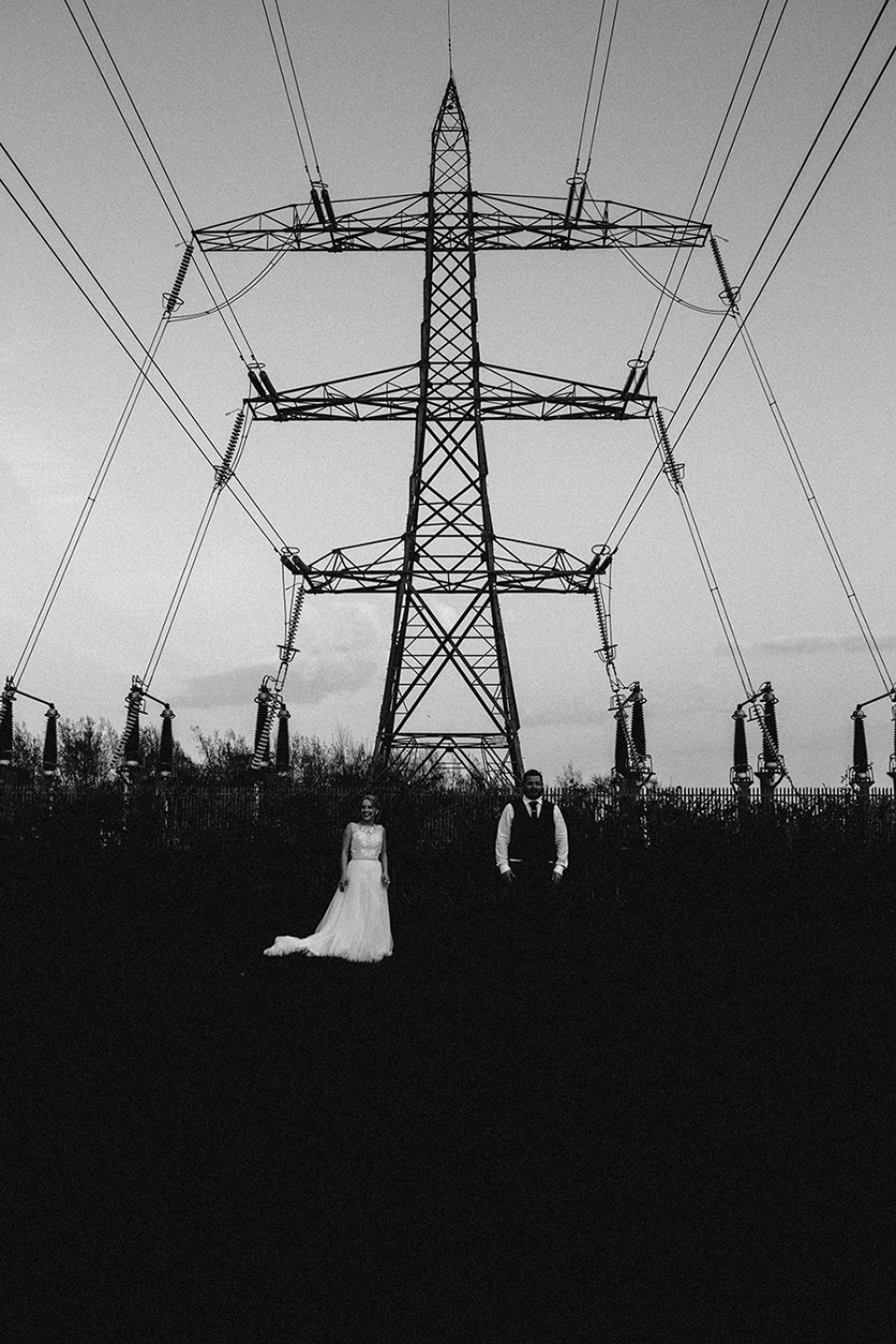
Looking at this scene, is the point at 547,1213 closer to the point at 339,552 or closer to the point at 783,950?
the point at 783,950

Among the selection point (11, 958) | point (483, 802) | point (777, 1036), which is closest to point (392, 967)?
point (11, 958)

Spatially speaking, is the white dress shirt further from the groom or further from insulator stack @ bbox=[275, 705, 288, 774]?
insulator stack @ bbox=[275, 705, 288, 774]

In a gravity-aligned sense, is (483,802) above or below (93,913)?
above

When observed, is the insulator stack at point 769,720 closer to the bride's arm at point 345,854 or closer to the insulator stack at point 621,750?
the insulator stack at point 621,750

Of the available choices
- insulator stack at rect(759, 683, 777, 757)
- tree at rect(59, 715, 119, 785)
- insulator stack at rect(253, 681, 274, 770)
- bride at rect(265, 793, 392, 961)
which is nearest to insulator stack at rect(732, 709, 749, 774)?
insulator stack at rect(759, 683, 777, 757)

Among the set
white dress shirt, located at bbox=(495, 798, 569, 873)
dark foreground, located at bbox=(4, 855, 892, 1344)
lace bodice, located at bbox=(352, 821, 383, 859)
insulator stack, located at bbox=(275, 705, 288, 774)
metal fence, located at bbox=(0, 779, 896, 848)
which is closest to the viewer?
dark foreground, located at bbox=(4, 855, 892, 1344)

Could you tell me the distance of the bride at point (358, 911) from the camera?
12.0 meters

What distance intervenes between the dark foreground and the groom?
1.18 meters

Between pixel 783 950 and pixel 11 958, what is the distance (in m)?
7.64

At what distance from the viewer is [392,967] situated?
10719 mm

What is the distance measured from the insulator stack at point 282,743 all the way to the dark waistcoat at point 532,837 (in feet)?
54.6

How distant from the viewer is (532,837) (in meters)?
10.9

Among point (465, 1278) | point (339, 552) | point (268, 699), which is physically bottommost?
point (465, 1278)

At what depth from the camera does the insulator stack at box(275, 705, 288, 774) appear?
90.3 ft
